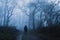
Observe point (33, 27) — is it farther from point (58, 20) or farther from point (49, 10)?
point (58, 20)

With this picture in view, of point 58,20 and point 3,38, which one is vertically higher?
point 58,20

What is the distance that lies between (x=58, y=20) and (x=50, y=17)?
3.65 metres

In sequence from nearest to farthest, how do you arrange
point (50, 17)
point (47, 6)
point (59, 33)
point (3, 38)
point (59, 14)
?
point (3, 38) → point (59, 33) → point (59, 14) → point (50, 17) → point (47, 6)

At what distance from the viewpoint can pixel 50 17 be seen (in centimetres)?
3131

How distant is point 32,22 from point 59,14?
1279 centimetres

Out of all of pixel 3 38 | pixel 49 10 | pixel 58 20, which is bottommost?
pixel 3 38

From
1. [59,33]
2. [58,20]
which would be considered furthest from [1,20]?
[59,33]

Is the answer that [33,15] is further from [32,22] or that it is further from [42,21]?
[42,21]

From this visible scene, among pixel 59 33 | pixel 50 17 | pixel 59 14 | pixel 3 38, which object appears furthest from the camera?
pixel 50 17

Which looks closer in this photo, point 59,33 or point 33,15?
point 59,33

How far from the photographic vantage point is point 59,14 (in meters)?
27.5

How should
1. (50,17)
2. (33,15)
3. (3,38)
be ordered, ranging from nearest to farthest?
(3,38)
(50,17)
(33,15)

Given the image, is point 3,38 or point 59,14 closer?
point 3,38

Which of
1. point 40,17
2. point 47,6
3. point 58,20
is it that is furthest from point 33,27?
point 58,20
